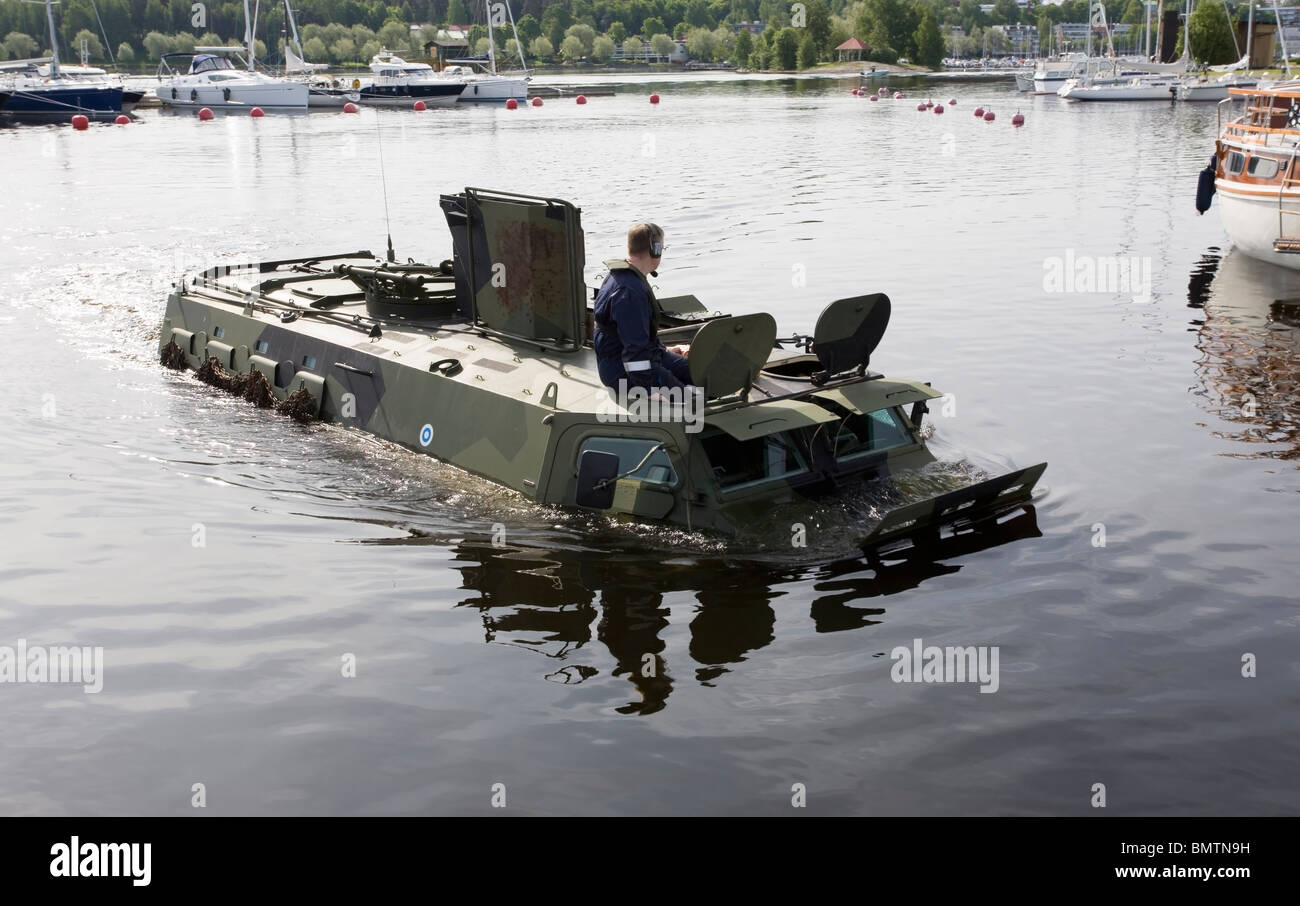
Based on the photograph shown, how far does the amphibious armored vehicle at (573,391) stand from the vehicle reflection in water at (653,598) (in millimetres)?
351

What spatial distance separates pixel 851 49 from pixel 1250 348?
376 feet

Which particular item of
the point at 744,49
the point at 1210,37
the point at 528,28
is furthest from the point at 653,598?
the point at 528,28

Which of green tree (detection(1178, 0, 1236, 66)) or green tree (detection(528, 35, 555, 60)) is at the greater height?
green tree (detection(528, 35, 555, 60))

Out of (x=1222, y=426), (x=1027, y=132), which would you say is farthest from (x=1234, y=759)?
(x=1027, y=132)

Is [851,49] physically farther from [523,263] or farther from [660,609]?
[660,609]

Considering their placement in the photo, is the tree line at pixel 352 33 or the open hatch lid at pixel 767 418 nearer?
the open hatch lid at pixel 767 418

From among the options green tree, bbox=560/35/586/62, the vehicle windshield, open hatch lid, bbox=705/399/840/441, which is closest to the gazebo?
green tree, bbox=560/35/586/62

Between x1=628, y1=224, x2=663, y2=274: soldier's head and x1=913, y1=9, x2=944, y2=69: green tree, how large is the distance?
12988 cm

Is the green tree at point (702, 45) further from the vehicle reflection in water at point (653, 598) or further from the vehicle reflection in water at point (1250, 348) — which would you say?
the vehicle reflection in water at point (653, 598)

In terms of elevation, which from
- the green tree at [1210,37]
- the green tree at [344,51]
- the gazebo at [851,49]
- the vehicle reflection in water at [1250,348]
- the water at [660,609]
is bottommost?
the water at [660,609]

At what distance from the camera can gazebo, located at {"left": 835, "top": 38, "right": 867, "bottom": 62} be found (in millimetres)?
126688

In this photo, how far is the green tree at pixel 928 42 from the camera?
5221 inches

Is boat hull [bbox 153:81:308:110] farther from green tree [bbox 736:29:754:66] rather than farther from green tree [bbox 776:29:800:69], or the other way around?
green tree [bbox 736:29:754:66]

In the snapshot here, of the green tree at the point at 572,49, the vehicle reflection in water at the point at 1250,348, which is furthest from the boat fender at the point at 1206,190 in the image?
the green tree at the point at 572,49
